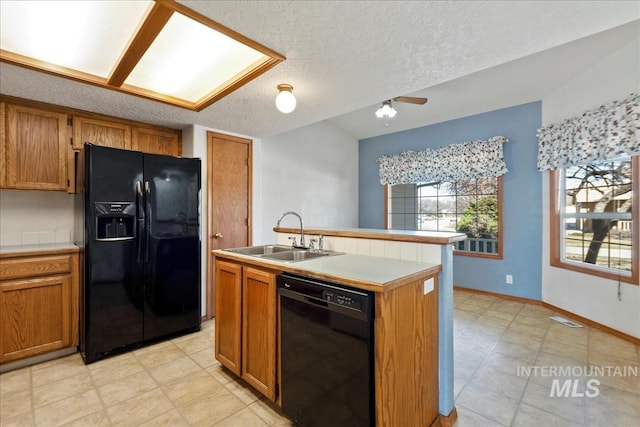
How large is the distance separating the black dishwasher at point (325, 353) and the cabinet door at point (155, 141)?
2368 mm

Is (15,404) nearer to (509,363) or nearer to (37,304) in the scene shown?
(37,304)

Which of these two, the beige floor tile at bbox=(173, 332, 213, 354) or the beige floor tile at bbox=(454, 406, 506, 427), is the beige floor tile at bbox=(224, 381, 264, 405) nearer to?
the beige floor tile at bbox=(173, 332, 213, 354)

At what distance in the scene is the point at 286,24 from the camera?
59.1 inches

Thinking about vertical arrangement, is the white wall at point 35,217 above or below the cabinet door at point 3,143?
below

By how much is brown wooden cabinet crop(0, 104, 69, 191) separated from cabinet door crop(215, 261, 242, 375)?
1.73 m

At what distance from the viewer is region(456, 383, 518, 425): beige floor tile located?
1.75 metres

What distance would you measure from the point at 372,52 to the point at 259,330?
1.84 meters

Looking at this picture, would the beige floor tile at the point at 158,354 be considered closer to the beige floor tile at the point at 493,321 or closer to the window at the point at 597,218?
the beige floor tile at the point at 493,321

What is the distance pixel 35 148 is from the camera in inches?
97.3

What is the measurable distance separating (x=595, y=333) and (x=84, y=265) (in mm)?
4626

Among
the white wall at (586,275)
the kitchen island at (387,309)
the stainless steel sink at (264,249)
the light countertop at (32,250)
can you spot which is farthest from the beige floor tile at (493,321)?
the light countertop at (32,250)

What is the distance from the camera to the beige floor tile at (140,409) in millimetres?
1717

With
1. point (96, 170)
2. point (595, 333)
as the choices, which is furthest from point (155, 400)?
point (595, 333)

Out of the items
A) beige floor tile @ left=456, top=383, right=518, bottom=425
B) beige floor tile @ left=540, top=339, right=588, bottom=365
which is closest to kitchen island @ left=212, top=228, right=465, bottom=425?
beige floor tile @ left=456, top=383, right=518, bottom=425
